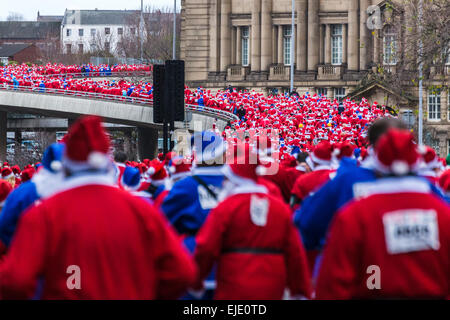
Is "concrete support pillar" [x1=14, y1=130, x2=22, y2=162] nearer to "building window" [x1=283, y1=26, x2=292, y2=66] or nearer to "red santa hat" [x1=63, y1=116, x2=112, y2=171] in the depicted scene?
"building window" [x1=283, y1=26, x2=292, y2=66]

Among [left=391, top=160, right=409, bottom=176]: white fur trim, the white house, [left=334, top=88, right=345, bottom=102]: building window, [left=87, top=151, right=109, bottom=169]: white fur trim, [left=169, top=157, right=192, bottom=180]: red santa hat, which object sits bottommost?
[left=169, top=157, right=192, bottom=180]: red santa hat

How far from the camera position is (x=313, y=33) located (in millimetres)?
77438

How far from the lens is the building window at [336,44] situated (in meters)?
77.6

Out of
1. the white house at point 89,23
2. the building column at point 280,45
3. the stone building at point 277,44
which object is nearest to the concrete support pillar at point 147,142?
the stone building at point 277,44

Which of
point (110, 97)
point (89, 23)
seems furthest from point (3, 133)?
point (89, 23)

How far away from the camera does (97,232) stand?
20.1 ft

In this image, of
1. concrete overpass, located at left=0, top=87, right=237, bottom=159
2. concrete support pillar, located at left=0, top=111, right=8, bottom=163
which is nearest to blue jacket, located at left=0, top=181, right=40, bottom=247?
concrete overpass, located at left=0, top=87, right=237, bottom=159

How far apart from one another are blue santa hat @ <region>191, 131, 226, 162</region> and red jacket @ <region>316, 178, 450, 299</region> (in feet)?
9.79

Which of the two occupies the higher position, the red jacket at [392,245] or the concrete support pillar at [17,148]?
the red jacket at [392,245]

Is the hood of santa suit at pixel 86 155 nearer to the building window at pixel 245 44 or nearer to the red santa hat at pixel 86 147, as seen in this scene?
the red santa hat at pixel 86 147

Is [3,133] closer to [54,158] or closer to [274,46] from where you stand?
[274,46]

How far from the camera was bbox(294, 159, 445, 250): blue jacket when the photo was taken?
8.74 m
